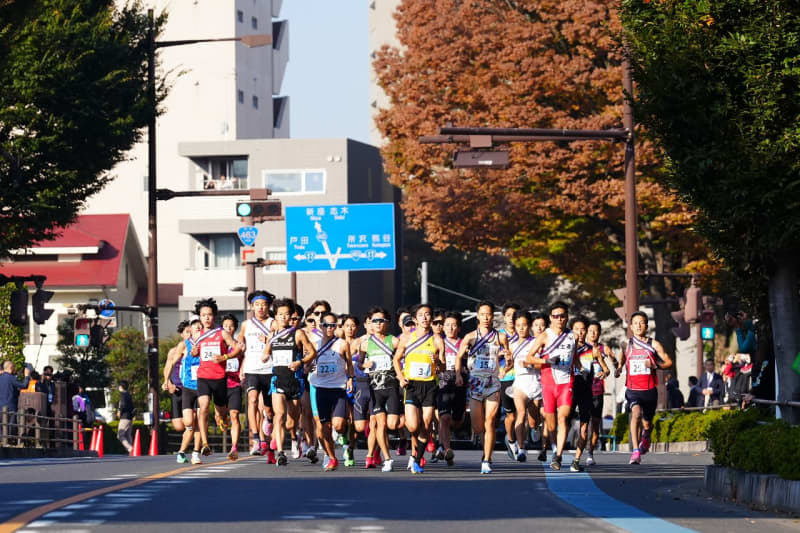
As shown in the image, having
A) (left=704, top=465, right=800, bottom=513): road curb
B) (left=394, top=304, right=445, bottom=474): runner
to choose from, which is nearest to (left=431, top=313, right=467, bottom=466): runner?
(left=394, top=304, right=445, bottom=474): runner

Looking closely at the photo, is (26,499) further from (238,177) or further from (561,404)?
(238,177)

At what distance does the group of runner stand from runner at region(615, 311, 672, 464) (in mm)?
19

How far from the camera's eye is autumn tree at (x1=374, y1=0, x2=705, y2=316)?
38.0m

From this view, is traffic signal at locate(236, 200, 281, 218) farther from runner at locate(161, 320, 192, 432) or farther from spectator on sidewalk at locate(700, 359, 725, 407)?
runner at locate(161, 320, 192, 432)

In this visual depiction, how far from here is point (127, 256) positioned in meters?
76.8

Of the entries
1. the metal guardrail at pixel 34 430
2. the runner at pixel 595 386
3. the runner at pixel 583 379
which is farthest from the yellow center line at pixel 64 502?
the metal guardrail at pixel 34 430

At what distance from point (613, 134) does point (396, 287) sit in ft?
169

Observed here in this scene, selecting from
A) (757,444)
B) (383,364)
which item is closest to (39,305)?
(383,364)

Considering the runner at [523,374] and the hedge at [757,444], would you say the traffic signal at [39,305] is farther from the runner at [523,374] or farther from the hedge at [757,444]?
the hedge at [757,444]

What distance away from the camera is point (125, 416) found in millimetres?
37375

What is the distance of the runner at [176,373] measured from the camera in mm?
21234

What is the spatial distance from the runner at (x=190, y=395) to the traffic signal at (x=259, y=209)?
15.5 meters

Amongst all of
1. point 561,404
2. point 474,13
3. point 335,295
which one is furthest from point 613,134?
point 335,295

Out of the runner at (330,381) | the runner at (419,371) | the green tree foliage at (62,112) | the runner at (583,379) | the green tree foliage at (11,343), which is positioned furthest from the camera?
the green tree foliage at (11,343)
